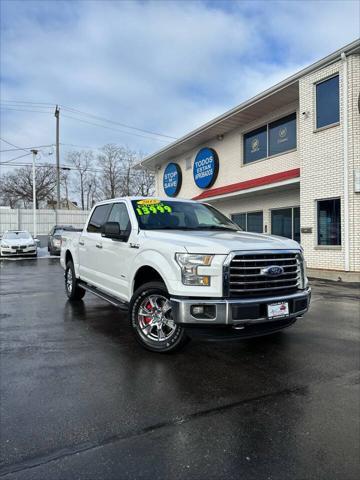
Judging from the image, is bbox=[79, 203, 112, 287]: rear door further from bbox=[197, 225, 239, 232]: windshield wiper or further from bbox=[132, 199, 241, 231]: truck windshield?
bbox=[197, 225, 239, 232]: windshield wiper

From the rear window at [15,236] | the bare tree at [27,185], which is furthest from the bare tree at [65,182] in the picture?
the rear window at [15,236]

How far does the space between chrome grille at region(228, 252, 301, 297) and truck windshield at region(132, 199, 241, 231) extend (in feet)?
4.57

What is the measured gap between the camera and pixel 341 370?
415 cm

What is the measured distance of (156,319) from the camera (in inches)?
179

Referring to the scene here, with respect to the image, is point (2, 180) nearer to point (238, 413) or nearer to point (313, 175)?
point (313, 175)

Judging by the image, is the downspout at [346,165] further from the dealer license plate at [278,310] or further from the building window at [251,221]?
the dealer license plate at [278,310]

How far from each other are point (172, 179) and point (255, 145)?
6871 mm

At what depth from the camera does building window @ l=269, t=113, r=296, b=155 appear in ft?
45.4

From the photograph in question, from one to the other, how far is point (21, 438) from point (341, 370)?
326 centimetres

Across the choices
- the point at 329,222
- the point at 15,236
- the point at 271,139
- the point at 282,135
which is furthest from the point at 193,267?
the point at 15,236

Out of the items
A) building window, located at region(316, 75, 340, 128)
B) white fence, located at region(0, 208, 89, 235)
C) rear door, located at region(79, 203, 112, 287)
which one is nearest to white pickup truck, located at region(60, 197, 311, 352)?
rear door, located at region(79, 203, 112, 287)

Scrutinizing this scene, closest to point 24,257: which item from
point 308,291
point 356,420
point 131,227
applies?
point 131,227

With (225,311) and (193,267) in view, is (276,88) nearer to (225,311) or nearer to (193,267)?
(193,267)

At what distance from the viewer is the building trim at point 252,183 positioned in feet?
43.2
